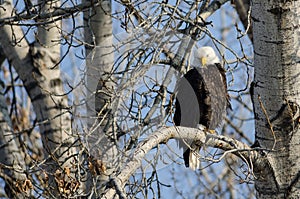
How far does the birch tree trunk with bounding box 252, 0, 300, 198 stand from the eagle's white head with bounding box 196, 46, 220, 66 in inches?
50.3

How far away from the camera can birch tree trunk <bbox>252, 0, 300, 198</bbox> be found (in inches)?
117

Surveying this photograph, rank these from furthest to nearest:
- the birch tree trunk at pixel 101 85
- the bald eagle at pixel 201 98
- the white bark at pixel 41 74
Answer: the white bark at pixel 41 74 → the bald eagle at pixel 201 98 → the birch tree trunk at pixel 101 85

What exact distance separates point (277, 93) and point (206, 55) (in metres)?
1.38

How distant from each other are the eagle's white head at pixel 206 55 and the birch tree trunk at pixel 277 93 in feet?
4.19

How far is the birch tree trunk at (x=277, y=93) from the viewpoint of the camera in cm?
298

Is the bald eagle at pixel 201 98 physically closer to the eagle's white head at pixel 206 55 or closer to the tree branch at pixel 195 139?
the eagle's white head at pixel 206 55

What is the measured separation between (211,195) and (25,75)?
2.65 metres

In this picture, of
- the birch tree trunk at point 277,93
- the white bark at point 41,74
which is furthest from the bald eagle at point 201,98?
the birch tree trunk at point 277,93

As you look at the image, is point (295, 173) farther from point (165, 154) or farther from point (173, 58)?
point (173, 58)

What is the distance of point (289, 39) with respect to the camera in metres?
2.99

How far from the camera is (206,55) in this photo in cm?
438

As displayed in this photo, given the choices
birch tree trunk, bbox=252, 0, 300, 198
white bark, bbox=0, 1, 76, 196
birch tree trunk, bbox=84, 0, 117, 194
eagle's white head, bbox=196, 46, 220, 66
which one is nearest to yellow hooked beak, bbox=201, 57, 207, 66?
eagle's white head, bbox=196, 46, 220, 66

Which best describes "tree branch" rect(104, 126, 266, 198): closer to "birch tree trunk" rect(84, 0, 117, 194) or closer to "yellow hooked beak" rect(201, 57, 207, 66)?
"birch tree trunk" rect(84, 0, 117, 194)

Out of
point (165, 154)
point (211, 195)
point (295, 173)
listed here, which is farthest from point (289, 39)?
point (211, 195)
